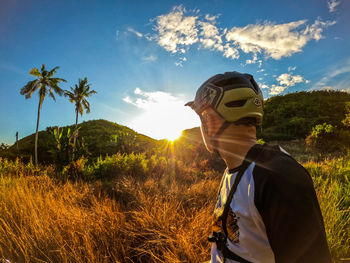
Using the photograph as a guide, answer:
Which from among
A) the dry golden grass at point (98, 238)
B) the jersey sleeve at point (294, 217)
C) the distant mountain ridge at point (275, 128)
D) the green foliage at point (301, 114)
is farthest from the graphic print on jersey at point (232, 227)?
the green foliage at point (301, 114)

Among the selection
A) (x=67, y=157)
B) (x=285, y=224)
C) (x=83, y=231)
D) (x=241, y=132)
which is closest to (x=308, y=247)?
(x=285, y=224)

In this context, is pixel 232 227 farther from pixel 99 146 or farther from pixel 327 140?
pixel 99 146

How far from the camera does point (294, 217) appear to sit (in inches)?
30.9

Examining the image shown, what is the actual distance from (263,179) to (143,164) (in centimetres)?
948

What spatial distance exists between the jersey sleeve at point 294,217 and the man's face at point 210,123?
1.85ft

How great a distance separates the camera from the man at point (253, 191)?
0.79 meters

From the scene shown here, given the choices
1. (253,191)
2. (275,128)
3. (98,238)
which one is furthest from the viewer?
(275,128)

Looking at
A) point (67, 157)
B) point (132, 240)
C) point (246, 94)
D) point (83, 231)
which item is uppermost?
point (246, 94)

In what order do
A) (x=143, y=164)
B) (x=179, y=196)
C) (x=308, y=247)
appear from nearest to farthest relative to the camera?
(x=308, y=247)
(x=179, y=196)
(x=143, y=164)

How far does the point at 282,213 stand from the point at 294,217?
50 mm

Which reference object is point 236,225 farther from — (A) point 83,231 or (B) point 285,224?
(A) point 83,231

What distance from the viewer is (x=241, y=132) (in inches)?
50.0

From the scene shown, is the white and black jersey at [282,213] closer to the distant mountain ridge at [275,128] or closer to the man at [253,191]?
the man at [253,191]

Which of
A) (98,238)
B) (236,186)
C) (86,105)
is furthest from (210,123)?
(86,105)
